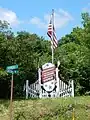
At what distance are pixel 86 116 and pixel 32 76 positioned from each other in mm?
8685

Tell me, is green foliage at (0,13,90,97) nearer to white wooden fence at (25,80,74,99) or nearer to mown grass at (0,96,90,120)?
white wooden fence at (25,80,74,99)

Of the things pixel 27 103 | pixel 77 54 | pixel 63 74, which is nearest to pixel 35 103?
pixel 27 103

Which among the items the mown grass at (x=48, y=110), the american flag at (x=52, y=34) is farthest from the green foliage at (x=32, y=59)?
the mown grass at (x=48, y=110)

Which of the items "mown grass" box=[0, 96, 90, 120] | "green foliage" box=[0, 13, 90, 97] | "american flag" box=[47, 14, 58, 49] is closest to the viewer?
"mown grass" box=[0, 96, 90, 120]

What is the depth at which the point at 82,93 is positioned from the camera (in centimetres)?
2288

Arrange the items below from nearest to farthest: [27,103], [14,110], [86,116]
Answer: [86,116]
[14,110]
[27,103]

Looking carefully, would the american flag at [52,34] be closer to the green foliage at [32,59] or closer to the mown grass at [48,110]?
the green foliage at [32,59]

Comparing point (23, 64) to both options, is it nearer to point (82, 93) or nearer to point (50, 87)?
point (50, 87)

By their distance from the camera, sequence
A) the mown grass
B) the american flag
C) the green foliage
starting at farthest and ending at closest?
the american flag
the green foliage
the mown grass

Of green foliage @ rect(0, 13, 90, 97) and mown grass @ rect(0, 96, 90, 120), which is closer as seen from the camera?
mown grass @ rect(0, 96, 90, 120)

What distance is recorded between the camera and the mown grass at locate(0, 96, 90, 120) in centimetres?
1330

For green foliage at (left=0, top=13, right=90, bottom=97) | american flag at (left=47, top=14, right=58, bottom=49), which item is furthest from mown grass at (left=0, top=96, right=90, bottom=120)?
american flag at (left=47, top=14, right=58, bottom=49)

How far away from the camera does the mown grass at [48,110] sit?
13.3 meters

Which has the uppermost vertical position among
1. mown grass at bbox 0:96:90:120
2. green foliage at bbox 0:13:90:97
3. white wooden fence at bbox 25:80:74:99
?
green foliage at bbox 0:13:90:97
